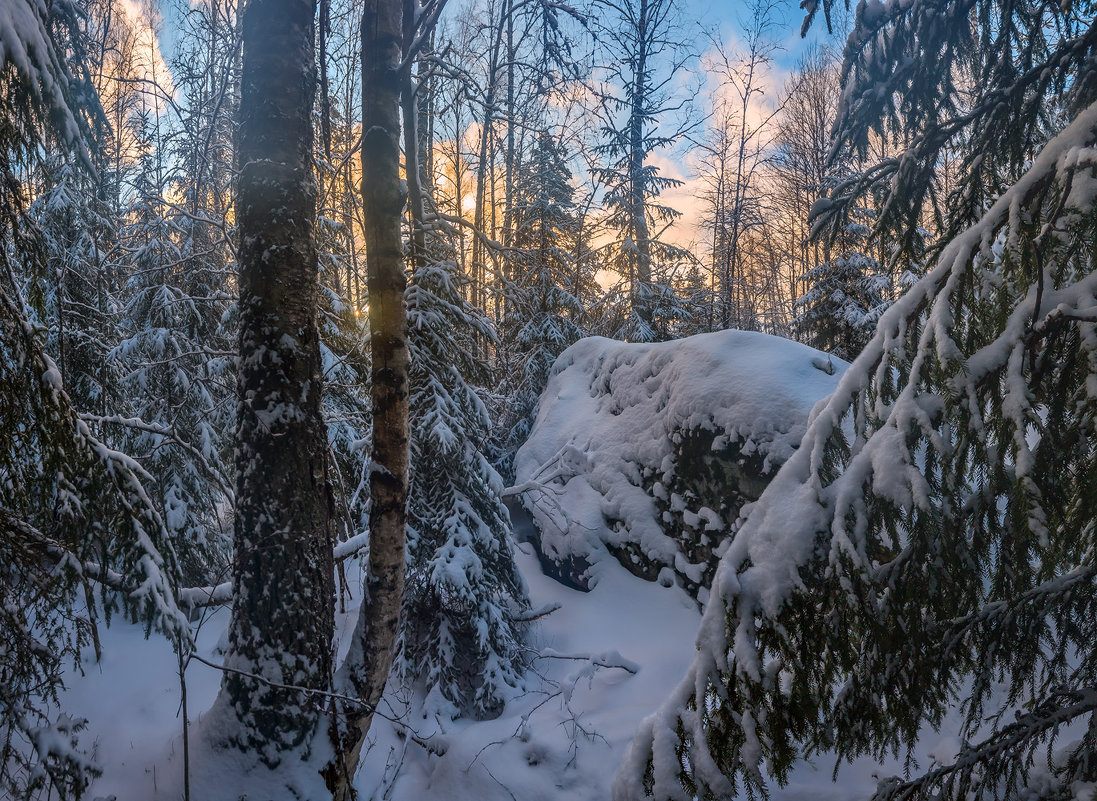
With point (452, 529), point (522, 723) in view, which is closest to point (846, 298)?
point (452, 529)

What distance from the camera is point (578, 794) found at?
413 cm

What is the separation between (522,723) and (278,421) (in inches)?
145

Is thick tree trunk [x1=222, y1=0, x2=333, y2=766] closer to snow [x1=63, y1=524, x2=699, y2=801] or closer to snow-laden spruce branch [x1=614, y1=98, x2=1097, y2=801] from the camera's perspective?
snow [x1=63, y1=524, x2=699, y2=801]

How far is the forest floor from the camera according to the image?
354cm

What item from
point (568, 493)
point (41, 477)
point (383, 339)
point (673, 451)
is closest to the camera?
point (41, 477)

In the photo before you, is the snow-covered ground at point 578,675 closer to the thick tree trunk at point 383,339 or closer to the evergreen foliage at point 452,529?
the evergreen foliage at point 452,529

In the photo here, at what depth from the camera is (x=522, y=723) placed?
4.91m

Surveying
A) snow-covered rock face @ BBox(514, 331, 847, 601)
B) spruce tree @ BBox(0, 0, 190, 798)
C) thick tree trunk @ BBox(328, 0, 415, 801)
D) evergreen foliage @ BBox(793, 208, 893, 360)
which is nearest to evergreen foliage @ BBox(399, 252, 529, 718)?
snow-covered rock face @ BBox(514, 331, 847, 601)

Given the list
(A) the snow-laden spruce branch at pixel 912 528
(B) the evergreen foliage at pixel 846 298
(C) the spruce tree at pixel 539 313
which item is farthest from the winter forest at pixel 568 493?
(B) the evergreen foliage at pixel 846 298

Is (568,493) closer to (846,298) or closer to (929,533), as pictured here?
(929,533)

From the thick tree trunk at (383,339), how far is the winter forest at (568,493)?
0.02 m

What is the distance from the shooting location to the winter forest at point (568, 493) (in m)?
1.58

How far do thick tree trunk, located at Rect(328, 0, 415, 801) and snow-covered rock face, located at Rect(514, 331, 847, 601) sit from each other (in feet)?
8.98

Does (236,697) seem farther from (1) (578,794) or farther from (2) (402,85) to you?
(2) (402,85)
